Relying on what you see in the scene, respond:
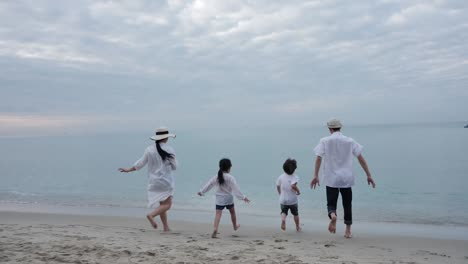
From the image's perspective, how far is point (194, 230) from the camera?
739cm

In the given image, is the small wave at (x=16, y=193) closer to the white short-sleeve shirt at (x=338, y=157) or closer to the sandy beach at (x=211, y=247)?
the sandy beach at (x=211, y=247)

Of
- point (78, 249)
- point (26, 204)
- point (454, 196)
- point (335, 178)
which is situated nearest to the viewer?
point (78, 249)

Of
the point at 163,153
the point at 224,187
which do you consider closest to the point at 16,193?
the point at 163,153

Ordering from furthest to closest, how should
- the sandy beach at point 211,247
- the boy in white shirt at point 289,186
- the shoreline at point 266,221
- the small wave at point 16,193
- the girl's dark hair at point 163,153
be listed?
the small wave at point 16,193, the shoreline at point 266,221, the boy in white shirt at point 289,186, the girl's dark hair at point 163,153, the sandy beach at point 211,247

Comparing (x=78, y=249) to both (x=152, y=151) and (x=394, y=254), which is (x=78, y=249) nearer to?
(x=152, y=151)

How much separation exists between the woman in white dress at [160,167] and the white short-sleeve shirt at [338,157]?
2.45 meters

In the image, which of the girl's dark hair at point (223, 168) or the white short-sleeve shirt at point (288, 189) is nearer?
the girl's dark hair at point (223, 168)

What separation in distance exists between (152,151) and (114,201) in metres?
6.71

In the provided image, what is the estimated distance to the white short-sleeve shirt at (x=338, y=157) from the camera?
6.22 meters

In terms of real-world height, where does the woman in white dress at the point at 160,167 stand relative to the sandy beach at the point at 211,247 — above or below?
above

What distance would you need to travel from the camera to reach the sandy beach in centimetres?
474

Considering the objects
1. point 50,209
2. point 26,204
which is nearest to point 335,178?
point 50,209

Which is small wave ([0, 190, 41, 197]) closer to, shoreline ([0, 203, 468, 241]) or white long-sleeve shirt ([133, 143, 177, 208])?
shoreline ([0, 203, 468, 241])

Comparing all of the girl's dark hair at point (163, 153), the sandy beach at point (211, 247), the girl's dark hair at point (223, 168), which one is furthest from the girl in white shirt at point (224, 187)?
the girl's dark hair at point (163, 153)
